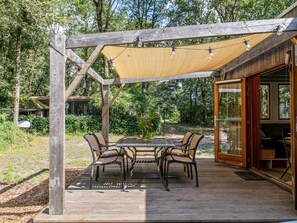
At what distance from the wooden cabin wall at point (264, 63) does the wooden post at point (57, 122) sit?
337 centimetres

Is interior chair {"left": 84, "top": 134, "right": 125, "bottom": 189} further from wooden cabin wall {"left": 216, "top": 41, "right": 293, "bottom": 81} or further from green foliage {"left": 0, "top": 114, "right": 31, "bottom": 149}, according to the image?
green foliage {"left": 0, "top": 114, "right": 31, "bottom": 149}

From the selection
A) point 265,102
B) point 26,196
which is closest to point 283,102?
point 265,102

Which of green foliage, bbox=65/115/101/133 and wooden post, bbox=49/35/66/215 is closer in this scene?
wooden post, bbox=49/35/66/215

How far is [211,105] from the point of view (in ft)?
69.1

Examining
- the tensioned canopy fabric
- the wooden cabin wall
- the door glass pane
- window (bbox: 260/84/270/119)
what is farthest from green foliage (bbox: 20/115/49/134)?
window (bbox: 260/84/270/119)

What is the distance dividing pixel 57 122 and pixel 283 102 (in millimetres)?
6389

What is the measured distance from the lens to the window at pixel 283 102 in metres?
7.34

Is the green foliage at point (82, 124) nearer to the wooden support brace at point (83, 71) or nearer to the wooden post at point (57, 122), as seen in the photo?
the wooden support brace at point (83, 71)

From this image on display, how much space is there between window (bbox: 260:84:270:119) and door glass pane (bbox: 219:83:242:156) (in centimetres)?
124

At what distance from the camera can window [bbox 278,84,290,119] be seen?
7.34 meters

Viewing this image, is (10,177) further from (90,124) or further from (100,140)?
(90,124)

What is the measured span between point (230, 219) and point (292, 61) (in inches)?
86.9

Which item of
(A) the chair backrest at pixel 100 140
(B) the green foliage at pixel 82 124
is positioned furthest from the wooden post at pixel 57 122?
(B) the green foliage at pixel 82 124

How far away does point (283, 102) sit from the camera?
24.3ft
